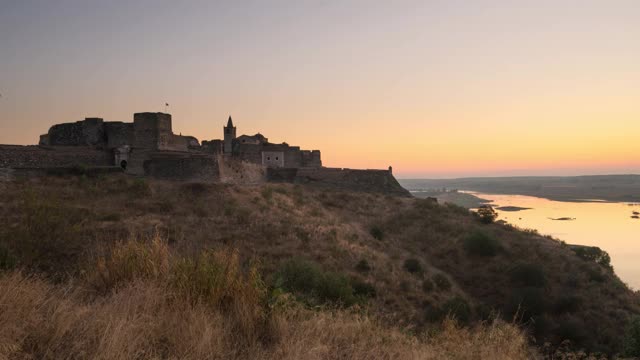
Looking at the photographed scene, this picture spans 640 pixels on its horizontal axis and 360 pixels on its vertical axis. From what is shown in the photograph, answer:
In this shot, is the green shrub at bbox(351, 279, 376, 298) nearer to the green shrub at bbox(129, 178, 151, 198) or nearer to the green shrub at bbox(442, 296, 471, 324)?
the green shrub at bbox(442, 296, 471, 324)

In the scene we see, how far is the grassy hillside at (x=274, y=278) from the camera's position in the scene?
3406 mm

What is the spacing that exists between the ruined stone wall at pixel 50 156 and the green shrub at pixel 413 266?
19.2 m

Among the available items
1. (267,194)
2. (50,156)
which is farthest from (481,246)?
(50,156)

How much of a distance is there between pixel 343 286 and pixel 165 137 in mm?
19340

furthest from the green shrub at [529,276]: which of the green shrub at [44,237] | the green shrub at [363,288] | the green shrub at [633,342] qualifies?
the green shrub at [44,237]

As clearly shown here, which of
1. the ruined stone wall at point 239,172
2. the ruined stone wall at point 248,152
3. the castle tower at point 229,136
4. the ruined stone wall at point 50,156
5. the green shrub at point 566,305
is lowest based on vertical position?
the green shrub at point 566,305

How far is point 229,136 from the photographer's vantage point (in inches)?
1709

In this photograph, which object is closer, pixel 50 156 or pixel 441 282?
pixel 441 282

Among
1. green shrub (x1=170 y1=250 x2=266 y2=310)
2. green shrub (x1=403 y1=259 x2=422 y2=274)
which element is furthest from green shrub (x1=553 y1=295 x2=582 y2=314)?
green shrub (x1=170 y1=250 x2=266 y2=310)

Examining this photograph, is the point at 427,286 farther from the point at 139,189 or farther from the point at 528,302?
the point at 139,189

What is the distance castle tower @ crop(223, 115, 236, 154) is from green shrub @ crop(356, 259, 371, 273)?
87.4ft

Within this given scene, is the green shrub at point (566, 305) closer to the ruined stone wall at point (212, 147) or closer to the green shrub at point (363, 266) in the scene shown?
the green shrub at point (363, 266)

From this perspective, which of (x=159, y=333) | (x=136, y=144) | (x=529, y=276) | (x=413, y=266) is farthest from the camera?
(x=136, y=144)

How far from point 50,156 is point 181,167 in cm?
697
